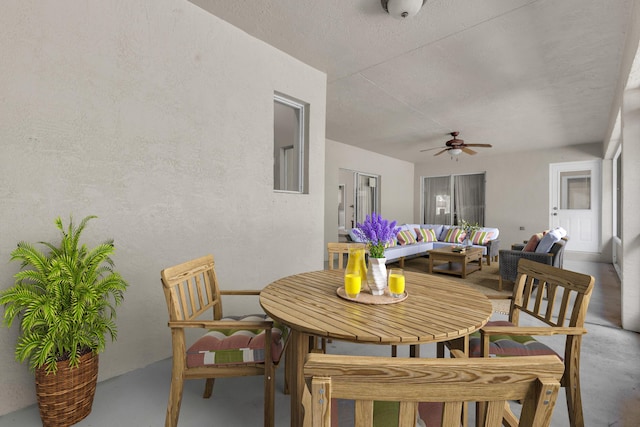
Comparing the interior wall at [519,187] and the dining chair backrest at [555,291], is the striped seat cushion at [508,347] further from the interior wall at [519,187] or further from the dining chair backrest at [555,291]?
the interior wall at [519,187]

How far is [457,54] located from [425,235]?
455 cm

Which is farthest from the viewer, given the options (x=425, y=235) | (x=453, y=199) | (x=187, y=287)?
(x=453, y=199)

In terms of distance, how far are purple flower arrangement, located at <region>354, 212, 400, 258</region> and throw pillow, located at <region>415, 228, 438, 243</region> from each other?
5.58m

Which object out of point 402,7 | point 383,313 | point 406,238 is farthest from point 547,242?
point 383,313

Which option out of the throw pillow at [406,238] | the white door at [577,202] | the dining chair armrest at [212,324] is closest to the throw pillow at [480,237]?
the throw pillow at [406,238]

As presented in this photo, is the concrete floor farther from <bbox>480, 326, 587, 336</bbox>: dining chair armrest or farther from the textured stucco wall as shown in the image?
<bbox>480, 326, 587, 336</bbox>: dining chair armrest

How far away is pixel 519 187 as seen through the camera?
7.16 metres

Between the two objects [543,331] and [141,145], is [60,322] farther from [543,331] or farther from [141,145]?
[543,331]

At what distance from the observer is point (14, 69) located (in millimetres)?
1548

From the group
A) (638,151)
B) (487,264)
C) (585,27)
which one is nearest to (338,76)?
(585,27)

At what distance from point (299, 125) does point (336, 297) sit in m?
2.20

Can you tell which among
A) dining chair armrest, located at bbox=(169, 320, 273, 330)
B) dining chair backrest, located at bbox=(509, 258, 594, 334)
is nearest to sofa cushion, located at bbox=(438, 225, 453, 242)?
dining chair backrest, located at bbox=(509, 258, 594, 334)

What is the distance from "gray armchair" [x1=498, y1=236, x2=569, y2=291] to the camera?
373 cm

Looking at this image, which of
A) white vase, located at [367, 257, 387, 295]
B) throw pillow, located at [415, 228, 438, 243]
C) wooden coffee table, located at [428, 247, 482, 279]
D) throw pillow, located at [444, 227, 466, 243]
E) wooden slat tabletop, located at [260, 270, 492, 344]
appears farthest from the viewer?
throw pillow, located at [415, 228, 438, 243]
